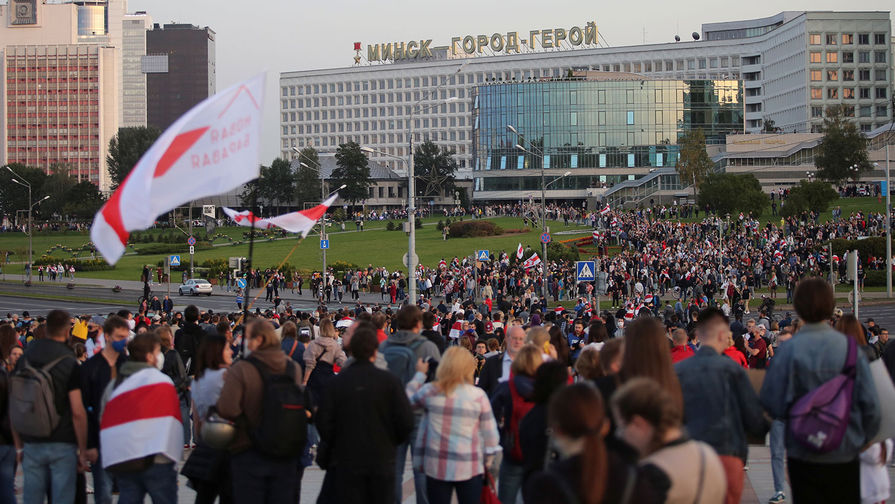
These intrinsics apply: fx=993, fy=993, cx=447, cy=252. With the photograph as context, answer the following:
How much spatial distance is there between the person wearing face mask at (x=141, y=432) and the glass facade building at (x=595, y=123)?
11624cm

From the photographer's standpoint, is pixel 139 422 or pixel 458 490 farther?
pixel 458 490

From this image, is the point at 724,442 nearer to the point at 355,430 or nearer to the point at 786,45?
the point at 355,430

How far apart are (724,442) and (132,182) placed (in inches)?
168

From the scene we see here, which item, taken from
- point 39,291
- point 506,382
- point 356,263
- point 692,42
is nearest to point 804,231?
point 356,263

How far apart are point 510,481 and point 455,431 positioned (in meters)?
0.70

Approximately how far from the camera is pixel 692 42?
15012 cm

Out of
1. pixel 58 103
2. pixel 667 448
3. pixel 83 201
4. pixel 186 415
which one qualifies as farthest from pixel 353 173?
pixel 667 448

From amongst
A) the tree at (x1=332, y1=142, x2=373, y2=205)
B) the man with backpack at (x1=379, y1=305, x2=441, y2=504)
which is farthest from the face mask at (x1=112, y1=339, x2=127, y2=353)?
the tree at (x1=332, y1=142, x2=373, y2=205)

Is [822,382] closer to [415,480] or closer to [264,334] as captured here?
[415,480]

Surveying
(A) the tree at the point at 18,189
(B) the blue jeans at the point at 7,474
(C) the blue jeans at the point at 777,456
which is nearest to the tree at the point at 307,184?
(A) the tree at the point at 18,189

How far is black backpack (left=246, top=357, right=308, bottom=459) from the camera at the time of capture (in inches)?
257

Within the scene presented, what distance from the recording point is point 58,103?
178125mm

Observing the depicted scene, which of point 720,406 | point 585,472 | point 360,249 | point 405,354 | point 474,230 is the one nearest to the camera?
point 585,472

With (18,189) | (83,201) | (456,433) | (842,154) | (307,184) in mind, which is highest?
(307,184)
